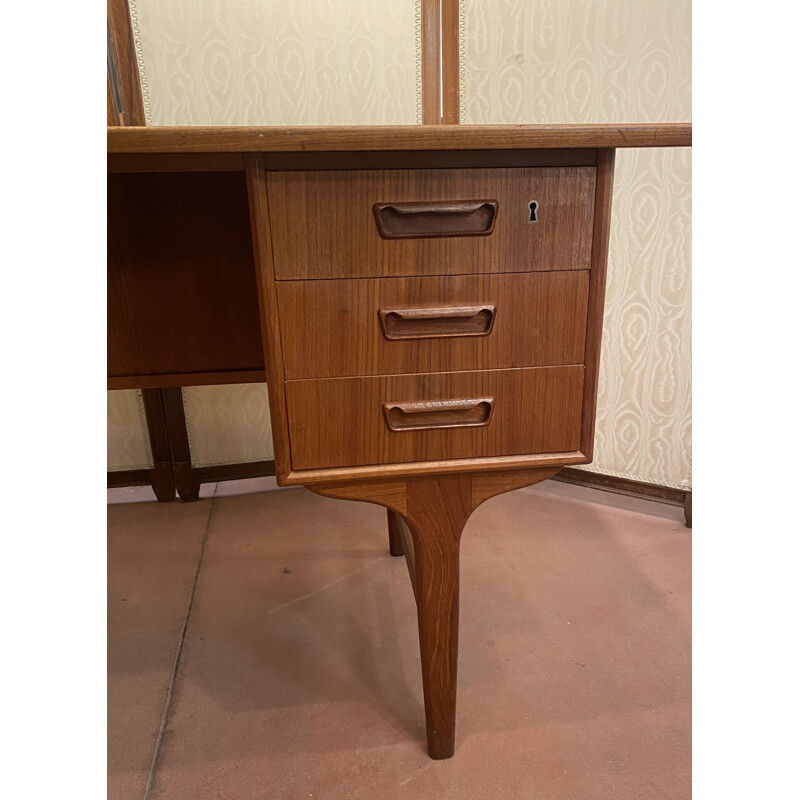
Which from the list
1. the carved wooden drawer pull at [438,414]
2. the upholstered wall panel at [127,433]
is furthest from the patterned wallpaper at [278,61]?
the carved wooden drawer pull at [438,414]

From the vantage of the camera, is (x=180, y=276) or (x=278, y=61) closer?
(x=180, y=276)

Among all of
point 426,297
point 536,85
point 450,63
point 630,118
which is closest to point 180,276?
point 426,297

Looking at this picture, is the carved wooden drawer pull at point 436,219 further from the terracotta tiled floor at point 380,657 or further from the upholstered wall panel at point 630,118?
the upholstered wall panel at point 630,118

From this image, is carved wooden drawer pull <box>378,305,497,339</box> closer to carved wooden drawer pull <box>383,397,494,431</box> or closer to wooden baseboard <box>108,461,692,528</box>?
carved wooden drawer pull <box>383,397,494,431</box>

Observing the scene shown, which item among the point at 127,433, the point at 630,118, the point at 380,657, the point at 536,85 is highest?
the point at 536,85

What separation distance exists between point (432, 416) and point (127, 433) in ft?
4.53

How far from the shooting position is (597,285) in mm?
745

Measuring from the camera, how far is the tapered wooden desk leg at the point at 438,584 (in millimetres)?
827

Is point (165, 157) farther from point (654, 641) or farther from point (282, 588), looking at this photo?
point (654, 641)

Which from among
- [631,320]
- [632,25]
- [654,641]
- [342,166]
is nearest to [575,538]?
[654,641]

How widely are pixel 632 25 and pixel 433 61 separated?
20.2 inches

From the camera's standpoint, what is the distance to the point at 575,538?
1.57 metres

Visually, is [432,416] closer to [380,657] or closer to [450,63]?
[380,657]

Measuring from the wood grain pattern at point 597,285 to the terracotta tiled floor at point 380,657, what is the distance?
0.53m
